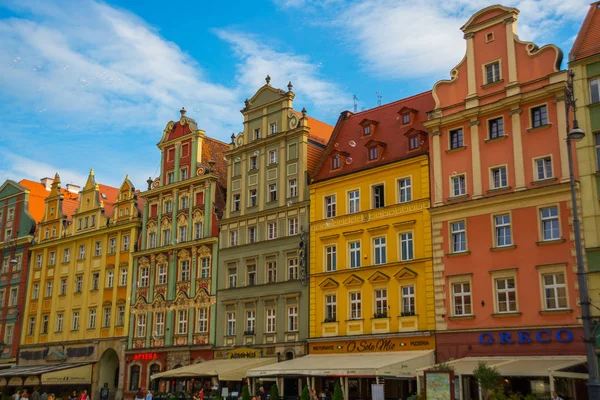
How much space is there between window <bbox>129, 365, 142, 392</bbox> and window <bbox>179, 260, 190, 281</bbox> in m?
6.93

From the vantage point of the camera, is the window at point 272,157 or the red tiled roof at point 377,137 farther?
the window at point 272,157

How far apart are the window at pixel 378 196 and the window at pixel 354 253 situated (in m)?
2.30

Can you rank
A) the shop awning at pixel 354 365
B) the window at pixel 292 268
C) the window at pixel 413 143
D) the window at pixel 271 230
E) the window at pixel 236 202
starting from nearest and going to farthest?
the shop awning at pixel 354 365, the window at pixel 413 143, the window at pixel 292 268, the window at pixel 271 230, the window at pixel 236 202

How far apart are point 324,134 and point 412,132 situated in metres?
10.1

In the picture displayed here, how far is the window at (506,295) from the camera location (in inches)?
1261

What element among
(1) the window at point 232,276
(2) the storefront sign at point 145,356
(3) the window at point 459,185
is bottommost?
(2) the storefront sign at point 145,356

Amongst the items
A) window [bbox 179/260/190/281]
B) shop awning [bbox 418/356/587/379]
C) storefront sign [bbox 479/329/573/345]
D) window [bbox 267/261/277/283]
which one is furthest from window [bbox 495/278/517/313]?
window [bbox 179/260/190/281]

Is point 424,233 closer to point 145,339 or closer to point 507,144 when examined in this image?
point 507,144

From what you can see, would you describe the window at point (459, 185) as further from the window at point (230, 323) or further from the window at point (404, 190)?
the window at point (230, 323)

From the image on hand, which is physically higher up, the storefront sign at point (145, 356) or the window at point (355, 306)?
the window at point (355, 306)

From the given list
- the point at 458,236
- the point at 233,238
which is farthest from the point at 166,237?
the point at 458,236

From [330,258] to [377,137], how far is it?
24.3 ft

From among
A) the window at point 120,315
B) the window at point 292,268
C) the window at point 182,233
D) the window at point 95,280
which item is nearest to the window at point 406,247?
the window at point 292,268

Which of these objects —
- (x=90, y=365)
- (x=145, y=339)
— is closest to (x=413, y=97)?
(x=145, y=339)
